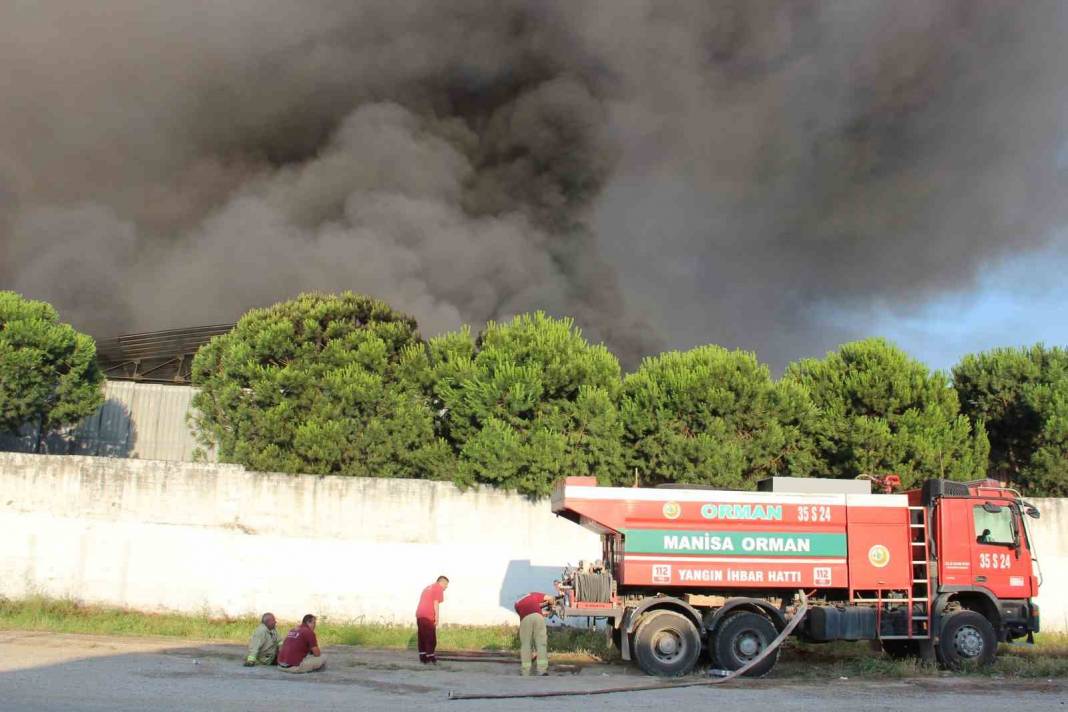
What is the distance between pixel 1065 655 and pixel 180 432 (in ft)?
77.1

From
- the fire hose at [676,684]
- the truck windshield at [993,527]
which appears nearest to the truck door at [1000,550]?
the truck windshield at [993,527]

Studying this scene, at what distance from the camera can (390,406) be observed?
838 inches

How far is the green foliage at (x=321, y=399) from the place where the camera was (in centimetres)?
2053

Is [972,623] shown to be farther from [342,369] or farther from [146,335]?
[146,335]

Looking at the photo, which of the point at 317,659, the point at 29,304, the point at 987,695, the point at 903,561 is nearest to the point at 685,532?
the point at 903,561

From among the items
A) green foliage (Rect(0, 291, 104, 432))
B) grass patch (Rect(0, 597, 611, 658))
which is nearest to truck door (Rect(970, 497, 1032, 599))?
grass patch (Rect(0, 597, 611, 658))

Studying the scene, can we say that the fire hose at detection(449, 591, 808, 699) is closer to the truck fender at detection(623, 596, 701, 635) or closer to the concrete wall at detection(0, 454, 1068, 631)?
the truck fender at detection(623, 596, 701, 635)

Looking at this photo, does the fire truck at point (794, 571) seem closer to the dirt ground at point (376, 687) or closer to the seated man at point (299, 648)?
the dirt ground at point (376, 687)

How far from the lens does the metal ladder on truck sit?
14547mm

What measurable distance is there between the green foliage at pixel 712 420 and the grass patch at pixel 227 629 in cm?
490

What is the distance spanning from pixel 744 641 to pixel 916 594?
3341mm

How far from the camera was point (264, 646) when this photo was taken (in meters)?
13.8

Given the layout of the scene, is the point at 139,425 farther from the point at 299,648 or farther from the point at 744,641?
the point at 744,641

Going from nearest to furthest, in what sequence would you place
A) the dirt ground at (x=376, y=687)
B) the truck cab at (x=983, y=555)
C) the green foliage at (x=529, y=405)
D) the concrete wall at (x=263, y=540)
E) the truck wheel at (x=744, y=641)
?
1. the dirt ground at (x=376, y=687)
2. the truck wheel at (x=744, y=641)
3. the truck cab at (x=983, y=555)
4. the concrete wall at (x=263, y=540)
5. the green foliage at (x=529, y=405)
